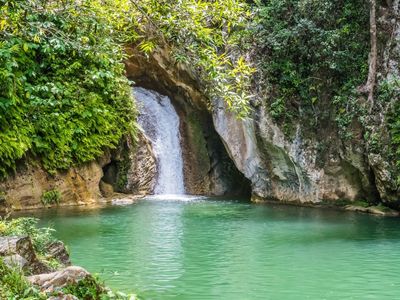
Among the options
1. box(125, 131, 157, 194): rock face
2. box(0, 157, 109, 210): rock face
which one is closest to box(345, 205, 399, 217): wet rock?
box(125, 131, 157, 194): rock face

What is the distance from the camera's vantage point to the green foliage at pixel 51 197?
15.1 metres

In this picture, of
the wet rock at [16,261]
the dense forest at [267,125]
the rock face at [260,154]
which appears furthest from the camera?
the rock face at [260,154]

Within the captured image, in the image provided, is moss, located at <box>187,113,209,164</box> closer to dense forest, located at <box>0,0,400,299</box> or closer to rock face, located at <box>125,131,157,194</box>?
dense forest, located at <box>0,0,400,299</box>

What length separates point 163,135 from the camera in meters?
20.7

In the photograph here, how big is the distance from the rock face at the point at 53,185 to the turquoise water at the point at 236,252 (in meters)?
1.54

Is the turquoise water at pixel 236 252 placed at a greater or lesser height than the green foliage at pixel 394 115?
lesser

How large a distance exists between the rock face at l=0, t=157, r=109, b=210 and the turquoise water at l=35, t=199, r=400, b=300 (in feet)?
5.04

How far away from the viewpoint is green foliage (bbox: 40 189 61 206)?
15.1 meters

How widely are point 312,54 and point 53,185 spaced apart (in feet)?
28.6

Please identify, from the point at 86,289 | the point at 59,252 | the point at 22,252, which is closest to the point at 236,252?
the point at 59,252

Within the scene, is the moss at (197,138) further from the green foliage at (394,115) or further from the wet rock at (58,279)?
the wet rock at (58,279)

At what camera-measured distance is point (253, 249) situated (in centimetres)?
912

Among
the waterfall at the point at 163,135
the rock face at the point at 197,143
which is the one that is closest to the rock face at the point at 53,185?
the waterfall at the point at 163,135


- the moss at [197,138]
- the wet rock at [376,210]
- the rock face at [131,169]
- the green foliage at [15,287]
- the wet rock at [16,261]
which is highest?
the moss at [197,138]
